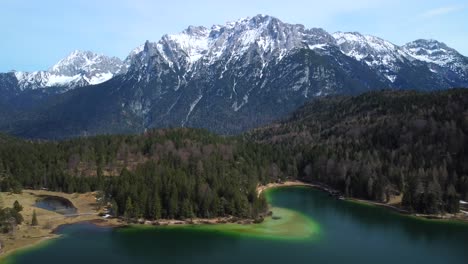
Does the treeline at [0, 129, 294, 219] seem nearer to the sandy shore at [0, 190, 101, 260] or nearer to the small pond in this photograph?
the sandy shore at [0, 190, 101, 260]

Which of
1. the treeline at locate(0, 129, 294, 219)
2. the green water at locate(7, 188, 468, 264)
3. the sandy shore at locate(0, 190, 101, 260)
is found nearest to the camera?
the green water at locate(7, 188, 468, 264)

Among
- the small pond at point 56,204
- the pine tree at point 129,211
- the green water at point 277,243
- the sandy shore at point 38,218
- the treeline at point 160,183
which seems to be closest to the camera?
the green water at point 277,243

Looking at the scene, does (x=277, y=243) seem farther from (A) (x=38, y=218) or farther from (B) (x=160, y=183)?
(A) (x=38, y=218)

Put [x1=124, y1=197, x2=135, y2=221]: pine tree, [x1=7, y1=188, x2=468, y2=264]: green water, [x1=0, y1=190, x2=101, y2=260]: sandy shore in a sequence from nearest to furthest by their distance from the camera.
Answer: [x1=7, y1=188, x2=468, y2=264]: green water → [x1=0, y1=190, x2=101, y2=260]: sandy shore → [x1=124, y1=197, x2=135, y2=221]: pine tree

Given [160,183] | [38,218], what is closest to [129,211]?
[160,183]

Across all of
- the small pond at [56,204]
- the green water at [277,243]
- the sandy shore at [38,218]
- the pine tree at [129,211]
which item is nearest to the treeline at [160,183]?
the pine tree at [129,211]

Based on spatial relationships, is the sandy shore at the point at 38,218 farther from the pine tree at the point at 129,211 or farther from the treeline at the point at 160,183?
the pine tree at the point at 129,211

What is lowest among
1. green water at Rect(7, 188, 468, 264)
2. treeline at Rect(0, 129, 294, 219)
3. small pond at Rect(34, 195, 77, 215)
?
green water at Rect(7, 188, 468, 264)

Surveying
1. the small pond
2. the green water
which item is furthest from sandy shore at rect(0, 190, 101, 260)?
the green water
